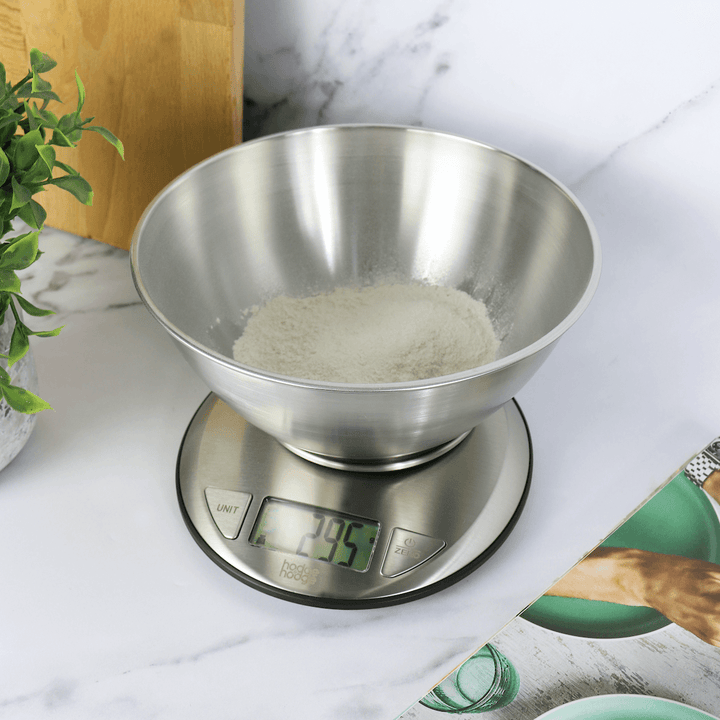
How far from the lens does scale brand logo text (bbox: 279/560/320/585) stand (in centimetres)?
51

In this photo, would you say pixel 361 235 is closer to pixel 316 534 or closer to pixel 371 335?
pixel 371 335

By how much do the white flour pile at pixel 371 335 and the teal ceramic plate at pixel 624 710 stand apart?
273 millimetres

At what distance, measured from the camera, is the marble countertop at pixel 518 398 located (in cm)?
49

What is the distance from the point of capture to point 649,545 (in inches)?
21.4

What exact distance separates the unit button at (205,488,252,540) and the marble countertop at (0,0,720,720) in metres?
0.03

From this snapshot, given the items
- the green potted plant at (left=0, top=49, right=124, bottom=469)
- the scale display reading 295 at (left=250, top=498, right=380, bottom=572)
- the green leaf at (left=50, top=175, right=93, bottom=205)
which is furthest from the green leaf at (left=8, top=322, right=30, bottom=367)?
the scale display reading 295 at (left=250, top=498, right=380, bottom=572)

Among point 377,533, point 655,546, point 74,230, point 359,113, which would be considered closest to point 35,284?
point 74,230

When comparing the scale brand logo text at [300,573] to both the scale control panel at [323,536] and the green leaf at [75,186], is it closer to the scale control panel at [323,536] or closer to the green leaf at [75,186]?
the scale control panel at [323,536]

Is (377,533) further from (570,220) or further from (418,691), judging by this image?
(570,220)

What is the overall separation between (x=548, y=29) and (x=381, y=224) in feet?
0.79

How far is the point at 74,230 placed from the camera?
88 centimetres

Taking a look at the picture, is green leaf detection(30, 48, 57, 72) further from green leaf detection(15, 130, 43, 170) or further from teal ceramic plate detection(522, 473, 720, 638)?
teal ceramic plate detection(522, 473, 720, 638)

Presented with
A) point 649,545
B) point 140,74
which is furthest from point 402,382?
point 140,74

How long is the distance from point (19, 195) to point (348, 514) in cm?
32
